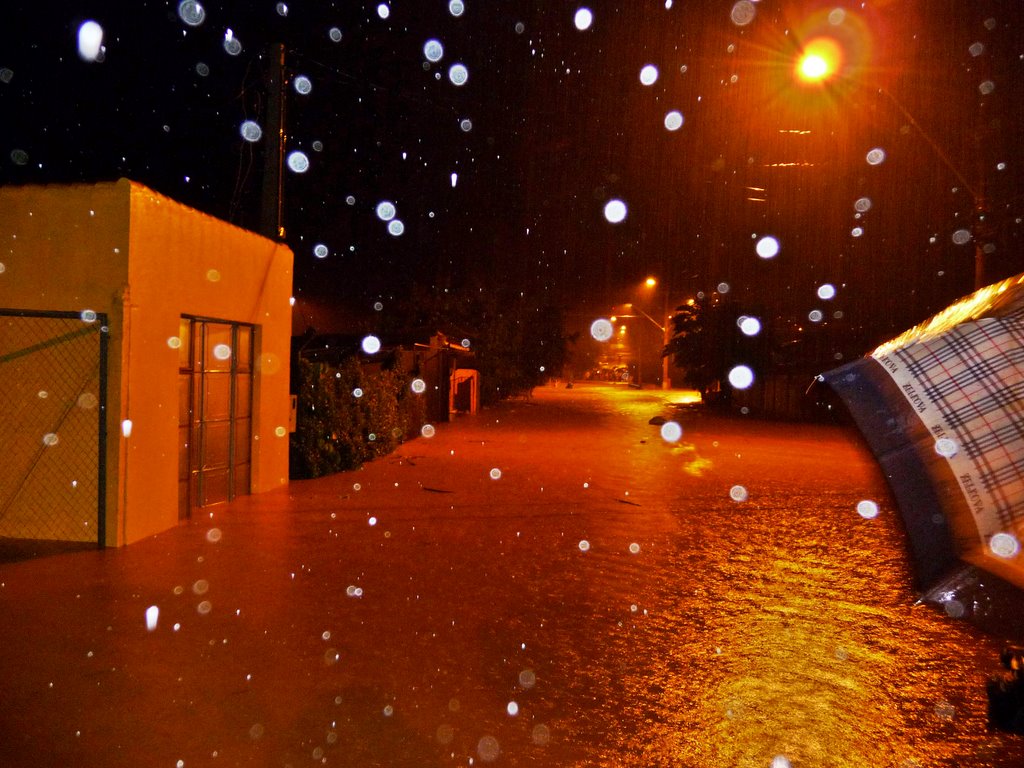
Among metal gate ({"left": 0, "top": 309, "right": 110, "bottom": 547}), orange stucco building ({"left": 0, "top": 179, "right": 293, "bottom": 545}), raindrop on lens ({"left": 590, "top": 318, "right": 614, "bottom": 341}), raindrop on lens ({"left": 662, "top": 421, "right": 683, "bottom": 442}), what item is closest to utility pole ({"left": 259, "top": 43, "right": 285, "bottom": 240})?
orange stucco building ({"left": 0, "top": 179, "right": 293, "bottom": 545})

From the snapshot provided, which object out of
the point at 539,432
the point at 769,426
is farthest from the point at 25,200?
the point at 769,426

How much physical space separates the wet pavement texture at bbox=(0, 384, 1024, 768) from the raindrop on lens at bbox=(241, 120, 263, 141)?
560 cm

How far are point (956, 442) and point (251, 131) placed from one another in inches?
494

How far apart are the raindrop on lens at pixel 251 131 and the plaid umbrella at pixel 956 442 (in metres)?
12.2

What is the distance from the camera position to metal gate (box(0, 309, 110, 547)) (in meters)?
8.39

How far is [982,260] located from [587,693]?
1175 centimetres

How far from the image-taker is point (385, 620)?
621 centimetres

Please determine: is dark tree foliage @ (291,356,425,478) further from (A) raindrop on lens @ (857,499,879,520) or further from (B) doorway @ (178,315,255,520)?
(A) raindrop on lens @ (857,499,879,520)

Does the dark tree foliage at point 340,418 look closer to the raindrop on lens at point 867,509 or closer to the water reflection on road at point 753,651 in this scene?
the water reflection on road at point 753,651

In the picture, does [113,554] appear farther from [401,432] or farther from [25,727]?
[401,432]

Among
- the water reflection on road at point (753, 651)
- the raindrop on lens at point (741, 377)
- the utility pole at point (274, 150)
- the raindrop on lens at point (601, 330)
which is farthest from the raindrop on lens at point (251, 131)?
the raindrop on lens at point (601, 330)

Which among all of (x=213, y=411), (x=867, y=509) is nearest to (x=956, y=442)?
(x=213, y=411)

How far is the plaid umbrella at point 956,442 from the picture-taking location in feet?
6.86

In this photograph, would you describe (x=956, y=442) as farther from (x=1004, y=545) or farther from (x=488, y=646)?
(x=488, y=646)
